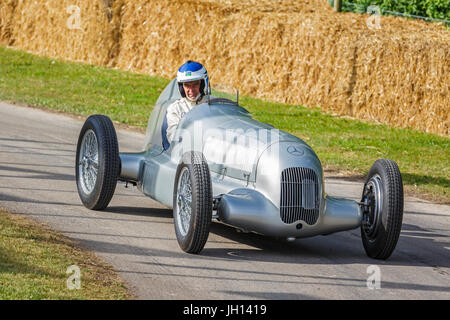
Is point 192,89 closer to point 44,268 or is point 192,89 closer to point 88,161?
point 88,161

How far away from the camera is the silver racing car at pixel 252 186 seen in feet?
26.2

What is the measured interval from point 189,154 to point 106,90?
13180 mm

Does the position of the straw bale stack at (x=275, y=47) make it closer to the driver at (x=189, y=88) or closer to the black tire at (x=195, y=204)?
the driver at (x=189, y=88)

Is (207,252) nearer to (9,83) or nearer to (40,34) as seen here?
(9,83)

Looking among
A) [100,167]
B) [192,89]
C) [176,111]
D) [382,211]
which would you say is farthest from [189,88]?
[382,211]

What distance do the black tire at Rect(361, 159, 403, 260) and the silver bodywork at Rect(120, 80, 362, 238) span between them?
0.63ft

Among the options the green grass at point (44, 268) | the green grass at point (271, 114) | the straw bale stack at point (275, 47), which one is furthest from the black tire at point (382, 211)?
the straw bale stack at point (275, 47)

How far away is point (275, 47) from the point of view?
20.9 meters

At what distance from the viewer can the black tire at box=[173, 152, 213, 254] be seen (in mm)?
7824

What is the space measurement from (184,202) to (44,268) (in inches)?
63.5

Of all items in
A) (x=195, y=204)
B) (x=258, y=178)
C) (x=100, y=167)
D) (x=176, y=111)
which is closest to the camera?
(x=195, y=204)

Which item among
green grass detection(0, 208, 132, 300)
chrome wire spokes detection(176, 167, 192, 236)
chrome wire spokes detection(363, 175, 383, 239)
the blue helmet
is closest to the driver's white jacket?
the blue helmet

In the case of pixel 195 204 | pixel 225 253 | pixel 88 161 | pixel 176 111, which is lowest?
pixel 225 253

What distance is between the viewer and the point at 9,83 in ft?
69.0
